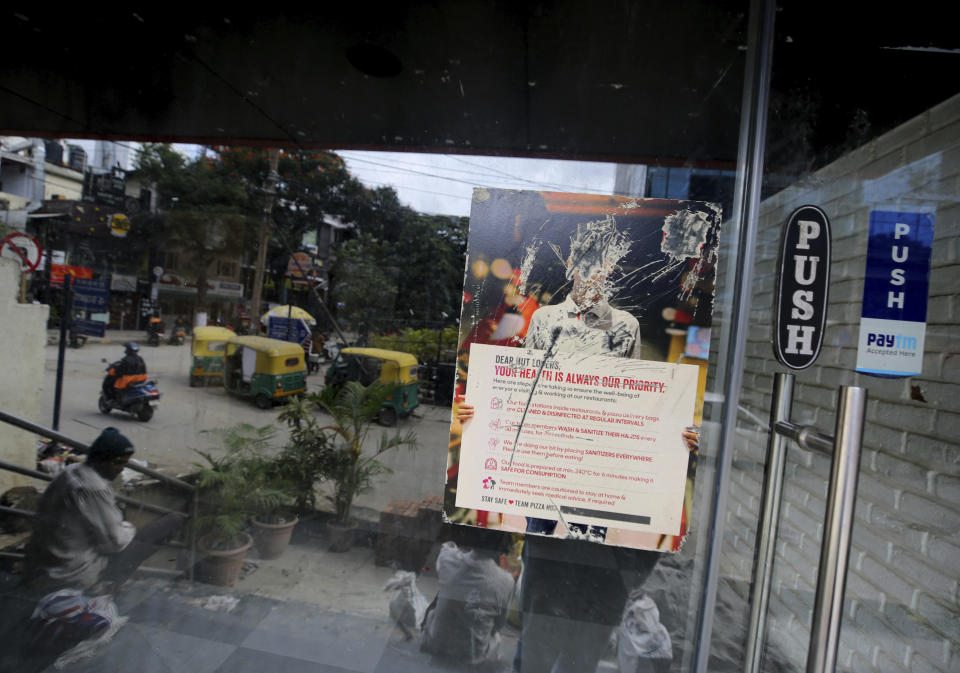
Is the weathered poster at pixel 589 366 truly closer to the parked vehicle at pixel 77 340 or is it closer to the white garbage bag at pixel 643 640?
the white garbage bag at pixel 643 640

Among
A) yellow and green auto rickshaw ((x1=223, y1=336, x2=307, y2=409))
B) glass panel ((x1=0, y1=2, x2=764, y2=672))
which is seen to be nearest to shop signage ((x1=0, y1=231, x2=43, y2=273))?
glass panel ((x1=0, y1=2, x2=764, y2=672))

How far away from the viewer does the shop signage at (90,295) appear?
1989 millimetres

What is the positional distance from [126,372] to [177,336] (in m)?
0.26

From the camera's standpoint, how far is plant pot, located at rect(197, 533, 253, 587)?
196cm

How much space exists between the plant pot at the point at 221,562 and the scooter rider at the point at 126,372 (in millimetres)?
678

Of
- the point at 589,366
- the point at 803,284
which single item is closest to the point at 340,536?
the point at 589,366

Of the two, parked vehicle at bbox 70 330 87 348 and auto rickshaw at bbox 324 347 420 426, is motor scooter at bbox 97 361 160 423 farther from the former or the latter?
auto rickshaw at bbox 324 347 420 426

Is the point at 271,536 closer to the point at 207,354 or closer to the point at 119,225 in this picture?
the point at 207,354

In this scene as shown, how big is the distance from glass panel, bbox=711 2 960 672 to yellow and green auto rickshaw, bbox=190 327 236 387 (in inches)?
76.5

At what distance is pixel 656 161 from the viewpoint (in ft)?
5.90

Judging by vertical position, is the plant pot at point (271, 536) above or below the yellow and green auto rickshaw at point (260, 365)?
below

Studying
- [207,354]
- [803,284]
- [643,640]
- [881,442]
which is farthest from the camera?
[207,354]

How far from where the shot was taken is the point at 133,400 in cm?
198

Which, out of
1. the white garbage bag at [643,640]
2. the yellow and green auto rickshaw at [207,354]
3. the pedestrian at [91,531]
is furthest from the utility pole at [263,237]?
the white garbage bag at [643,640]
